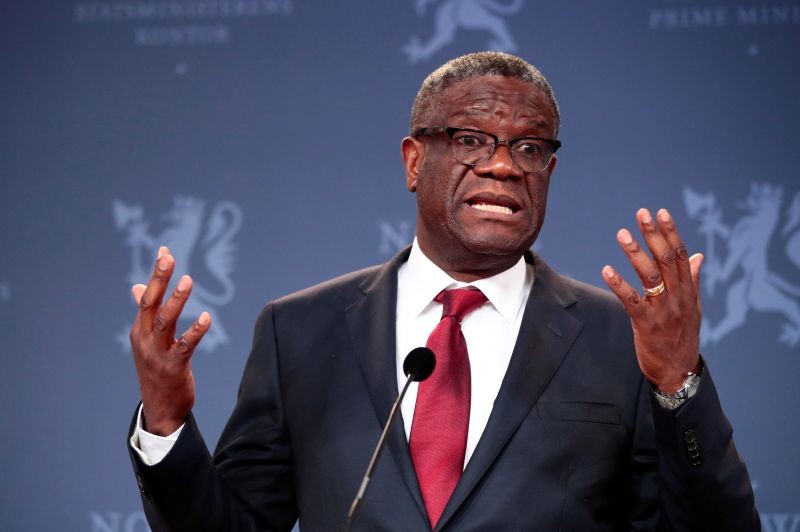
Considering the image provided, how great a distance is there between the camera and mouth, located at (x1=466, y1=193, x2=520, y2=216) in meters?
2.14

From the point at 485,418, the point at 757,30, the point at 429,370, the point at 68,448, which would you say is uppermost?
the point at 757,30

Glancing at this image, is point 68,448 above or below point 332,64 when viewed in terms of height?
below

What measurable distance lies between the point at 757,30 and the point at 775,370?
0.97 meters

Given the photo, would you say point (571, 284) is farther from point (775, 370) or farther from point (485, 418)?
point (775, 370)

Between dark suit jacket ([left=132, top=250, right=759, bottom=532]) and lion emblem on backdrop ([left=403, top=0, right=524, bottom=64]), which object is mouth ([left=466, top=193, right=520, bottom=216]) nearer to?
dark suit jacket ([left=132, top=250, right=759, bottom=532])

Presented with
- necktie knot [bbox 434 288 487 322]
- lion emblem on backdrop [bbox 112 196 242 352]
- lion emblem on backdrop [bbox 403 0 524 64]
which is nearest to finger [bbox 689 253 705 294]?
necktie knot [bbox 434 288 487 322]

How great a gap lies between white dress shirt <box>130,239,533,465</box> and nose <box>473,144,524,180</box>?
21cm

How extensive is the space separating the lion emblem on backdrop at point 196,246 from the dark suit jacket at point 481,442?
112cm

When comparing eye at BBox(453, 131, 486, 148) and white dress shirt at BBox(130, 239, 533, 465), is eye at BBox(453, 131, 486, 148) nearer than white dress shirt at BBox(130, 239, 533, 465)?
No

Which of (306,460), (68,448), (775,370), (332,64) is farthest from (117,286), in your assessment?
(775,370)

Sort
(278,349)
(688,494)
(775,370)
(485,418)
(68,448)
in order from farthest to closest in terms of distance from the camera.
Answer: (68,448), (775,370), (278,349), (485,418), (688,494)

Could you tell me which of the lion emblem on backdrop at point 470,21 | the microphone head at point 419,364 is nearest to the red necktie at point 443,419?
the microphone head at point 419,364

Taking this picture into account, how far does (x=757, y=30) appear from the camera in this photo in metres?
3.18

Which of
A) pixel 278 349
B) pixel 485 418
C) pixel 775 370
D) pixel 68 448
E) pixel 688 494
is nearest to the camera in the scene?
pixel 688 494
